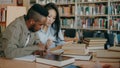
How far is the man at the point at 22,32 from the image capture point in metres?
1.75

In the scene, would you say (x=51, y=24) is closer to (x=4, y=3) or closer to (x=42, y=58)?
(x=42, y=58)

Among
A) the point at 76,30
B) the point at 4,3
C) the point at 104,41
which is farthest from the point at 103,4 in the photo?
the point at 104,41

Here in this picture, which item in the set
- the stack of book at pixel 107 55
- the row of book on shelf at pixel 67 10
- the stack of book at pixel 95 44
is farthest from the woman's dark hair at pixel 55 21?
the row of book on shelf at pixel 67 10

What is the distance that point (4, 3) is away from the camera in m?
4.68

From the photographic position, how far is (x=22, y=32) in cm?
186

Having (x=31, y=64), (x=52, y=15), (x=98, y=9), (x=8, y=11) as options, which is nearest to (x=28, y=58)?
(x=31, y=64)

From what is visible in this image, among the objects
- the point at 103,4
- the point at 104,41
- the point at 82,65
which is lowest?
the point at 82,65

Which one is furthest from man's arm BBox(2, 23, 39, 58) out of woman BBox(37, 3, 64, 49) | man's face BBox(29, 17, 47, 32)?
woman BBox(37, 3, 64, 49)

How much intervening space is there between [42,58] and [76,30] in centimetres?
355

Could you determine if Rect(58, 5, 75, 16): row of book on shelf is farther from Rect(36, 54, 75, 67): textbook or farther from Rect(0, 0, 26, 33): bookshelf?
Rect(36, 54, 75, 67): textbook

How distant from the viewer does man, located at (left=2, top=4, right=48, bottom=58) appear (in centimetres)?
175

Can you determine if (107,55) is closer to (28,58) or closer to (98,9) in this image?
(28,58)

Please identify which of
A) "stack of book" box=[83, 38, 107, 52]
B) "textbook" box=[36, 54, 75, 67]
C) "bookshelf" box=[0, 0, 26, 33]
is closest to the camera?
"textbook" box=[36, 54, 75, 67]

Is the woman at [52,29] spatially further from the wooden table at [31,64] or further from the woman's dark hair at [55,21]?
the wooden table at [31,64]
